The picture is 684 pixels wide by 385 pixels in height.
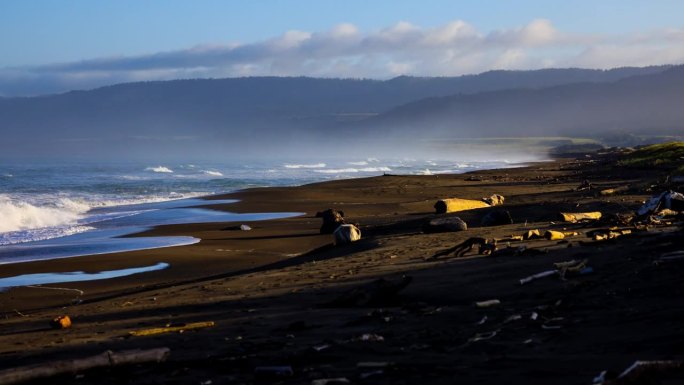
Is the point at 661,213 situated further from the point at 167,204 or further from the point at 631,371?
the point at 167,204

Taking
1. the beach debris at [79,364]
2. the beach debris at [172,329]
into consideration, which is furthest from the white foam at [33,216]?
the beach debris at [79,364]

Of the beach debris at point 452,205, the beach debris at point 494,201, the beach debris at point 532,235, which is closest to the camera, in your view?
the beach debris at point 532,235

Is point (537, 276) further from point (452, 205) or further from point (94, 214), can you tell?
point (94, 214)

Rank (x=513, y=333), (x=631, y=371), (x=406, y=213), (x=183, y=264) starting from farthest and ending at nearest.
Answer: (x=406, y=213), (x=183, y=264), (x=513, y=333), (x=631, y=371)

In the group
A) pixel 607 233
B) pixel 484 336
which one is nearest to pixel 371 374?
pixel 484 336

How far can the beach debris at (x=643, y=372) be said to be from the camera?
4.59 meters

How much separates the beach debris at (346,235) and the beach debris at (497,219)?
2.21 m

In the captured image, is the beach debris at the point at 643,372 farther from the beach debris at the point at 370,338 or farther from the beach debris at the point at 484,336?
the beach debris at the point at 370,338

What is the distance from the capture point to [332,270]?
11367 mm

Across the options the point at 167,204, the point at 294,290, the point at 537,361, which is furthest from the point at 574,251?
the point at 167,204

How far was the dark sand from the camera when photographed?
5590 millimetres

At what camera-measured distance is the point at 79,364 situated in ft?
20.4

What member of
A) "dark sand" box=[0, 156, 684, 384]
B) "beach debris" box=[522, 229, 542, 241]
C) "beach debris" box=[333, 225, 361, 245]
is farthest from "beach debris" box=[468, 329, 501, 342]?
"beach debris" box=[333, 225, 361, 245]

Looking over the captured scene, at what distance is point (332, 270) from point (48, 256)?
25.0 feet
